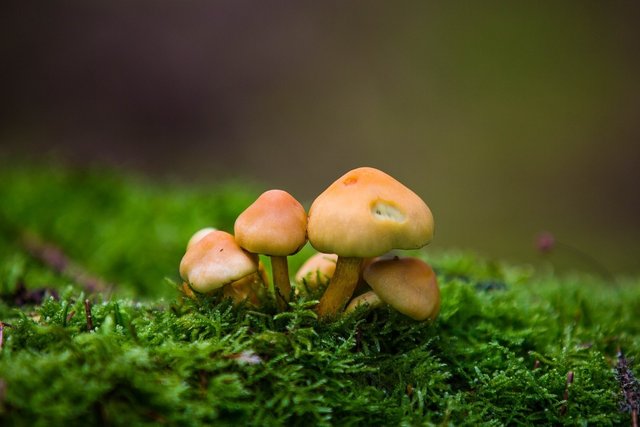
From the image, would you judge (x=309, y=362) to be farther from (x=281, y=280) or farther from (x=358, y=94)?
(x=358, y=94)

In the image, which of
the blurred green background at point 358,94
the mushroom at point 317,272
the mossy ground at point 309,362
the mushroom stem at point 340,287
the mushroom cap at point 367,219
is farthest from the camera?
the blurred green background at point 358,94

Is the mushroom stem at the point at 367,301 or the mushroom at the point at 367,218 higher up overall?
the mushroom at the point at 367,218

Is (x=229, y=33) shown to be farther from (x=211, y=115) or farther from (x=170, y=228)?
(x=170, y=228)

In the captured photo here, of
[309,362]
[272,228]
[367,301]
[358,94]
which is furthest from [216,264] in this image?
[358,94]

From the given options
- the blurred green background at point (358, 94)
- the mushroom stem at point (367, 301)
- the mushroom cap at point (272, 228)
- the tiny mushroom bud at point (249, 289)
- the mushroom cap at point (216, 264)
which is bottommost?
the mushroom stem at point (367, 301)

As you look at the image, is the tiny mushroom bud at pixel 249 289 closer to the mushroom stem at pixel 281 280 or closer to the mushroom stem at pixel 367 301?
the mushroom stem at pixel 281 280

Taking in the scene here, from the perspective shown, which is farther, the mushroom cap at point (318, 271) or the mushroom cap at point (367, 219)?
the mushroom cap at point (318, 271)

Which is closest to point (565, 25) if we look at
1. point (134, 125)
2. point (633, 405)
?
point (134, 125)

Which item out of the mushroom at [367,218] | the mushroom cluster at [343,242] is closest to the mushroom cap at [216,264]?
the mushroom cluster at [343,242]
